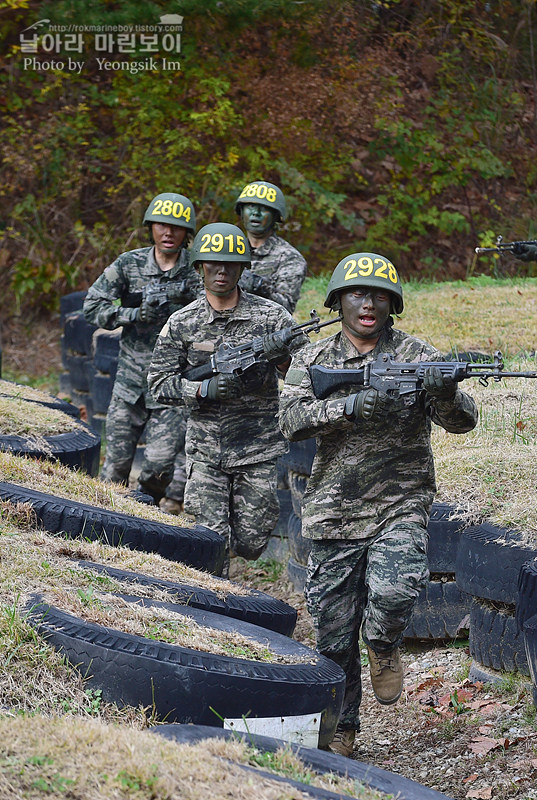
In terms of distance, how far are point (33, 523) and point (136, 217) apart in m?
13.7

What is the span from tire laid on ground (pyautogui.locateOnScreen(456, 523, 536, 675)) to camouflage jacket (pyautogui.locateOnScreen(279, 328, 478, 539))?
51 cm

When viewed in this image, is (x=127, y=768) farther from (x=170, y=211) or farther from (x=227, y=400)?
(x=170, y=211)

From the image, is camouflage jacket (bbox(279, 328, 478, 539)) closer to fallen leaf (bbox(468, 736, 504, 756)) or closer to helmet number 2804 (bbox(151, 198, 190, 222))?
fallen leaf (bbox(468, 736, 504, 756))

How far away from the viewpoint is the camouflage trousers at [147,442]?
28.6ft

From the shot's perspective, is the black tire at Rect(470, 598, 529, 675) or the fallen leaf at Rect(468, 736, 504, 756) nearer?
the fallen leaf at Rect(468, 736, 504, 756)

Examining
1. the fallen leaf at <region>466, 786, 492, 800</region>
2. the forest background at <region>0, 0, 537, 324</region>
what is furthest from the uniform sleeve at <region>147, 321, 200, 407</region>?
the forest background at <region>0, 0, 537, 324</region>

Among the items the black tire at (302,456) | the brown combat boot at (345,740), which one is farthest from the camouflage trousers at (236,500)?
the brown combat boot at (345,740)

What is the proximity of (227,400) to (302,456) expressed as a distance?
1.32m

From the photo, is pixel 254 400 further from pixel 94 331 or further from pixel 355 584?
pixel 94 331

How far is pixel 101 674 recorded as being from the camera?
429cm

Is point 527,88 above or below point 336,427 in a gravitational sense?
above

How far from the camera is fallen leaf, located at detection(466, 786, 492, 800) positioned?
494 cm

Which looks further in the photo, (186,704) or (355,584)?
(355,584)

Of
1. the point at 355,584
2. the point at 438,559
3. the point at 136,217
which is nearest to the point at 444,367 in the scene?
the point at 355,584
